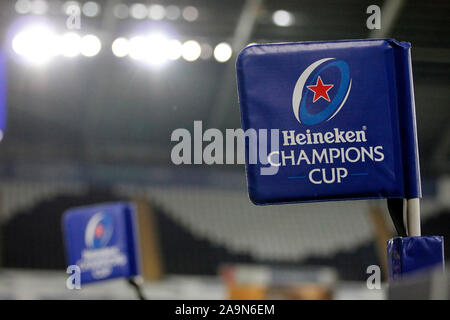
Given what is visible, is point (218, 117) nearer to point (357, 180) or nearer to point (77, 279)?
point (77, 279)

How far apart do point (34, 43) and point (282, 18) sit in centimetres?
392

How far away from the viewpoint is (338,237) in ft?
39.1

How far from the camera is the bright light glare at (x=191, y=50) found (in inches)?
408

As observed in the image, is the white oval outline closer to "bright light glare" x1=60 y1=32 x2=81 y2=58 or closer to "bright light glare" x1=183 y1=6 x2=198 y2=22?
"bright light glare" x1=183 y1=6 x2=198 y2=22

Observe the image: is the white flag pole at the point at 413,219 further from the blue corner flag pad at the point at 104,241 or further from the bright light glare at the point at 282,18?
the bright light glare at the point at 282,18

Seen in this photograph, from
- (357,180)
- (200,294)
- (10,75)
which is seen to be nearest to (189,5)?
(10,75)

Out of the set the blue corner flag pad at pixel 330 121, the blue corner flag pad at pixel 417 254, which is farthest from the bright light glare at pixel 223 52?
the blue corner flag pad at pixel 417 254

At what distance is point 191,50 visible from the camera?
34.2ft

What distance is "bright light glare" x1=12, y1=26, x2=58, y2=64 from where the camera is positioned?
985cm

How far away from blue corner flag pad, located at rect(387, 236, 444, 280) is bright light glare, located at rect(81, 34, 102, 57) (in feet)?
29.1

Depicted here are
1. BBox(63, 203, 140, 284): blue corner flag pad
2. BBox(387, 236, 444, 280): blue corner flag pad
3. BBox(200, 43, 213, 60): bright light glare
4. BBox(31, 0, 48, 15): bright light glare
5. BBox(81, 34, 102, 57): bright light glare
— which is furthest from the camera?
BBox(200, 43, 213, 60): bright light glare

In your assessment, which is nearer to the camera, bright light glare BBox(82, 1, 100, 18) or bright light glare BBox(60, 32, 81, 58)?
bright light glare BBox(82, 1, 100, 18)

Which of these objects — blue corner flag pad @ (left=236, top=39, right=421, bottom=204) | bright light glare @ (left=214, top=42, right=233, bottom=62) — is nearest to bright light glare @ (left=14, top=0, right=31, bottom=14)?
bright light glare @ (left=214, top=42, right=233, bottom=62)

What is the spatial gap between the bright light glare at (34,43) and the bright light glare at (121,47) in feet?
2.64
